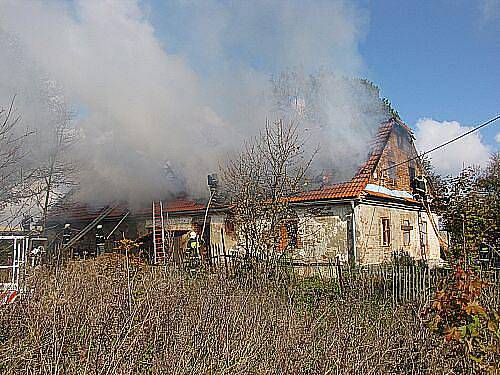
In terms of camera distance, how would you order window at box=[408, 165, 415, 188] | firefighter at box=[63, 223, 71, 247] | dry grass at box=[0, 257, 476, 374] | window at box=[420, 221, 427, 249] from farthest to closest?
1. window at box=[420, 221, 427, 249]
2. window at box=[408, 165, 415, 188]
3. firefighter at box=[63, 223, 71, 247]
4. dry grass at box=[0, 257, 476, 374]

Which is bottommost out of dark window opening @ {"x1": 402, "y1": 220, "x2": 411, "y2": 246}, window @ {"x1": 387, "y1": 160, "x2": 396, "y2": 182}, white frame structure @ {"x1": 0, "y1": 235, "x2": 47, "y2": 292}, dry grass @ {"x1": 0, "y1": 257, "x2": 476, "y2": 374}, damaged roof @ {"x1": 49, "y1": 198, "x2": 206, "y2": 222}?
dry grass @ {"x1": 0, "y1": 257, "x2": 476, "y2": 374}

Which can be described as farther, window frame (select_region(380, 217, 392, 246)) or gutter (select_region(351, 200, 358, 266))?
window frame (select_region(380, 217, 392, 246))

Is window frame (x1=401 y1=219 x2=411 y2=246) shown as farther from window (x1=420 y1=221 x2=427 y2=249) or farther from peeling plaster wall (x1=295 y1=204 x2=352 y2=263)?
peeling plaster wall (x1=295 y1=204 x2=352 y2=263)

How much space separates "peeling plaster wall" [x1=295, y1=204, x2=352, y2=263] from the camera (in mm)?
15328

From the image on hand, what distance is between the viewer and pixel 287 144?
11.7 meters

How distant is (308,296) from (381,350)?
263 cm

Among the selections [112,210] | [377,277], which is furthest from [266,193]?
[112,210]

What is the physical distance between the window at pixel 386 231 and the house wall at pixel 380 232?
0.10 m

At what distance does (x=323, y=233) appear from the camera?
15.7m

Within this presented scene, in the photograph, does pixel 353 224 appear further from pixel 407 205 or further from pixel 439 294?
pixel 439 294

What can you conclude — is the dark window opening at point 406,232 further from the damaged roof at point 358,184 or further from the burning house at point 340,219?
the damaged roof at point 358,184

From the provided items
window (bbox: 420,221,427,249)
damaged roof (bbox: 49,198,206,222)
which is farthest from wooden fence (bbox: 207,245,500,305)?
window (bbox: 420,221,427,249)

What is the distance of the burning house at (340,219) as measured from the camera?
1533cm

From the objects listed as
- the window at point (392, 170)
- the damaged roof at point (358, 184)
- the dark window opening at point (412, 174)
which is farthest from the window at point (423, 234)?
the damaged roof at point (358, 184)
